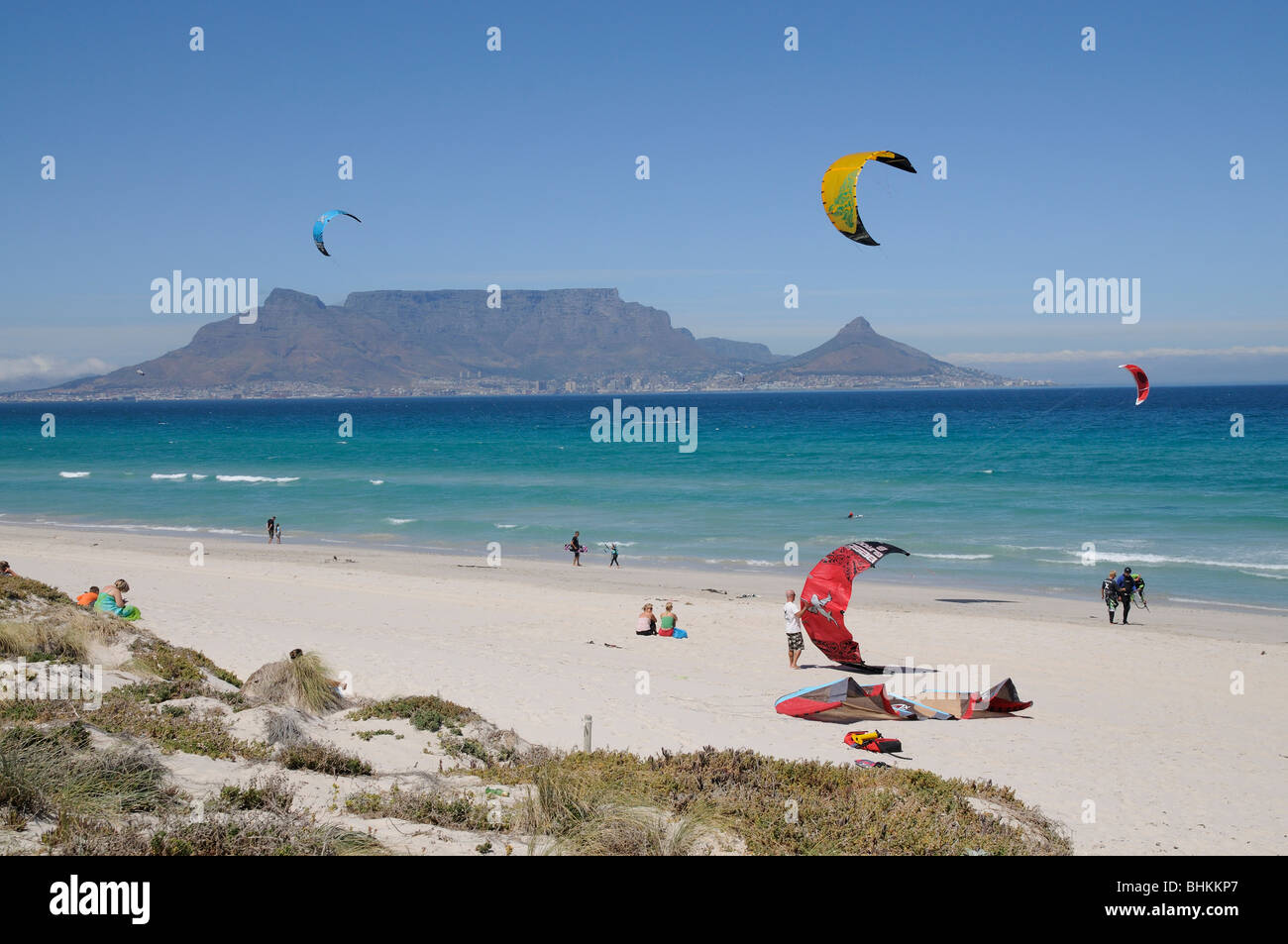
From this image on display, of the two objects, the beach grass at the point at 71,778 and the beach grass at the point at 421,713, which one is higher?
the beach grass at the point at 71,778

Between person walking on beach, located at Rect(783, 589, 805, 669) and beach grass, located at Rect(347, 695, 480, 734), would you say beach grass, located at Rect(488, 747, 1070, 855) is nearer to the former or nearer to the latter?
beach grass, located at Rect(347, 695, 480, 734)

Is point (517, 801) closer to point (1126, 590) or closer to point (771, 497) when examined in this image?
point (1126, 590)

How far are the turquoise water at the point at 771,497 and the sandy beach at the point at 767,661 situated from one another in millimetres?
4467

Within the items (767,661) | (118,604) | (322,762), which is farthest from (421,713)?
(118,604)

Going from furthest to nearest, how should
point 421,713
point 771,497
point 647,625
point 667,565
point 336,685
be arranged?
point 771,497, point 667,565, point 647,625, point 336,685, point 421,713

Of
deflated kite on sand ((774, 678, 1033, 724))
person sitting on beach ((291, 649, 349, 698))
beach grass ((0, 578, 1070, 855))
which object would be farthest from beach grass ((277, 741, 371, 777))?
deflated kite on sand ((774, 678, 1033, 724))

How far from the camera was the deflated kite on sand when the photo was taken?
1248cm

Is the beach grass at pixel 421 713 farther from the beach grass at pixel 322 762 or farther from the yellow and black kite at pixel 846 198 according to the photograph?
the yellow and black kite at pixel 846 198

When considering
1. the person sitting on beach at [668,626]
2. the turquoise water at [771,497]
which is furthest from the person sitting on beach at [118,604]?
the turquoise water at [771,497]

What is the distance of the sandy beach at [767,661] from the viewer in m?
10.5

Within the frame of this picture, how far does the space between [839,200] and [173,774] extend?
12724mm

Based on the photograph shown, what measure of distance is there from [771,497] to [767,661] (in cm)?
2974

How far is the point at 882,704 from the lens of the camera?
1252cm
